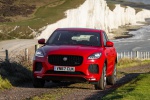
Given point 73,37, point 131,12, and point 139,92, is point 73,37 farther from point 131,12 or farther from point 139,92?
point 131,12

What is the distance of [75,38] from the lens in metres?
16.3

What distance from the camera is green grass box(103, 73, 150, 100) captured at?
1274 cm

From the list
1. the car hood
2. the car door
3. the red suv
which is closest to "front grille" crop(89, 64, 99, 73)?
the red suv

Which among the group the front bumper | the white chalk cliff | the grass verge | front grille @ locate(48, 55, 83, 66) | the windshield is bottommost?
the white chalk cliff

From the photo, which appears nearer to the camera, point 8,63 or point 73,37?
point 73,37

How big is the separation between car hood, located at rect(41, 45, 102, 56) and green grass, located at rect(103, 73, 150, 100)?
1278 millimetres

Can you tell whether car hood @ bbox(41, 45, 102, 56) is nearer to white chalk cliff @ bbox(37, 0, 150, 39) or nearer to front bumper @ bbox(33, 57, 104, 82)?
front bumper @ bbox(33, 57, 104, 82)

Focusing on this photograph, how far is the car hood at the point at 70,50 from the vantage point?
15.1 metres

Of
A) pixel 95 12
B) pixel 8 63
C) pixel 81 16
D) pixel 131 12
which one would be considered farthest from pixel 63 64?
pixel 131 12

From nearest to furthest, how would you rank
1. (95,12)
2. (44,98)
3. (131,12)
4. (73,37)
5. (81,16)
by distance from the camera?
(44,98) < (73,37) < (81,16) < (95,12) < (131,12)

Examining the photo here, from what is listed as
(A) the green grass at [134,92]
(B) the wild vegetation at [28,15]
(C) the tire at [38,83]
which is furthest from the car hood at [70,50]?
(B) the wild vegetation at [28,15]

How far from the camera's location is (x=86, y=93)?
14.7m

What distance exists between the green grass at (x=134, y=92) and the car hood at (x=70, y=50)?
1278mm

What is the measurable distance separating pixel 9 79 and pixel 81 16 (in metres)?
66.7
